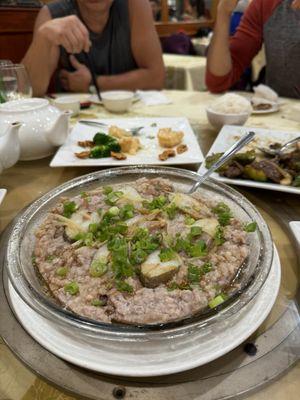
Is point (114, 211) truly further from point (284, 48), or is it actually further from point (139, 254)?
point (284, 48)

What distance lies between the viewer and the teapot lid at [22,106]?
166 centimetres

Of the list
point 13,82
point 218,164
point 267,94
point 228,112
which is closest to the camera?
point 218,164


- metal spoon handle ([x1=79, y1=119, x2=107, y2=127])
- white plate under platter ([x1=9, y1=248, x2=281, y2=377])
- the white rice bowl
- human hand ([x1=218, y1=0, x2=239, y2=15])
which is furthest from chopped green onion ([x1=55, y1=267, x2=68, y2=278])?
human hand ([x1=218, y1=0, x2=239, y2=15])

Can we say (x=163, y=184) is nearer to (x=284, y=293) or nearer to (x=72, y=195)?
(x=72, y=195)

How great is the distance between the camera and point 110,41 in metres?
3.23

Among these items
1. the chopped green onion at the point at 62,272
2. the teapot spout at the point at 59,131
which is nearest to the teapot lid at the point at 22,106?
the teapot spout at the point at 59,131

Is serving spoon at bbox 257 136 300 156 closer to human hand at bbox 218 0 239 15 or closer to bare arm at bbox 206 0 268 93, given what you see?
bare arm at bbox 206 0 268 93

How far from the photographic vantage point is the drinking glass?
2.07 m

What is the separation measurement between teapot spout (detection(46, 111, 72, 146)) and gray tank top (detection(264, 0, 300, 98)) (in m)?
2.02

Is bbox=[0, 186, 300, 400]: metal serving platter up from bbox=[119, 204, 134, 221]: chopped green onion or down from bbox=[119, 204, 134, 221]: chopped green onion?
down

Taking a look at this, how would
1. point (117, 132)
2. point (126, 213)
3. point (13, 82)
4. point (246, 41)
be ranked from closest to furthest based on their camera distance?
point (126, 213), point (117, 132), point (13, 82), point (246, 41)

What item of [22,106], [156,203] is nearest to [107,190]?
[156,203]

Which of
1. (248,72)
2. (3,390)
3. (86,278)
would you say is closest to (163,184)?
(86,278)

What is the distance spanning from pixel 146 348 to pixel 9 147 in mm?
1060
